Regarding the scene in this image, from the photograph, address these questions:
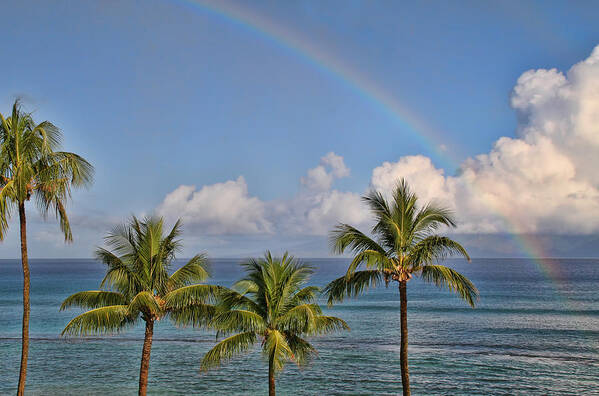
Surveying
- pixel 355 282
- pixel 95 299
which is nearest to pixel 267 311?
pixel 355 282

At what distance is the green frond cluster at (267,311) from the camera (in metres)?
17.6

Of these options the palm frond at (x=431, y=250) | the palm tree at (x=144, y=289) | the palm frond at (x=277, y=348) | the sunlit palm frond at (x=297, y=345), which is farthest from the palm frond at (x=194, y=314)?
the palm frond at (x=431, y=250)

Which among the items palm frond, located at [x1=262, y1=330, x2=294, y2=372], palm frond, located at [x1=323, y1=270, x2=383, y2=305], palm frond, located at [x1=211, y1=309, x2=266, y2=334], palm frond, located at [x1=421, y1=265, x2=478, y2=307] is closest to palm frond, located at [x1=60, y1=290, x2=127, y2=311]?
palm frond, located at [x1=211, y1=309, x2=266, y2=334]

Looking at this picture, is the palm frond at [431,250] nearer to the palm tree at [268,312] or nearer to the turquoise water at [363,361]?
the palm tree at [268,312]

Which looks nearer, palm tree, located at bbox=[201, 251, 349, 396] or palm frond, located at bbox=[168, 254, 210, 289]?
palm tree, located at bbox=[201, 251, 349, 396]

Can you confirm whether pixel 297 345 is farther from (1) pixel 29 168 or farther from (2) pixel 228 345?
(1) pixel 29 168

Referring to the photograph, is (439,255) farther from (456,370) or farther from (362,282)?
(456,370)

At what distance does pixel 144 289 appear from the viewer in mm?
18047

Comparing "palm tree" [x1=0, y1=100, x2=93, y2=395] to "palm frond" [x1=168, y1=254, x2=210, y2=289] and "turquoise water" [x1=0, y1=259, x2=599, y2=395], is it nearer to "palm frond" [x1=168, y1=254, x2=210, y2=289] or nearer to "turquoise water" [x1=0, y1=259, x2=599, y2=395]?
"palm frond" [x1=168, y1=254, x2=210, y2=289]

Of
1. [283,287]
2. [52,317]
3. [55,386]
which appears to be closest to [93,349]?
[55,386]

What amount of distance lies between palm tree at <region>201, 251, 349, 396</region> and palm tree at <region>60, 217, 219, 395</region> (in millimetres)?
1099

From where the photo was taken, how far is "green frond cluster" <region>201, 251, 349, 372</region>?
57.8 feet

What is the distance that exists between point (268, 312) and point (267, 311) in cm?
6

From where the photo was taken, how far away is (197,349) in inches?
1886
